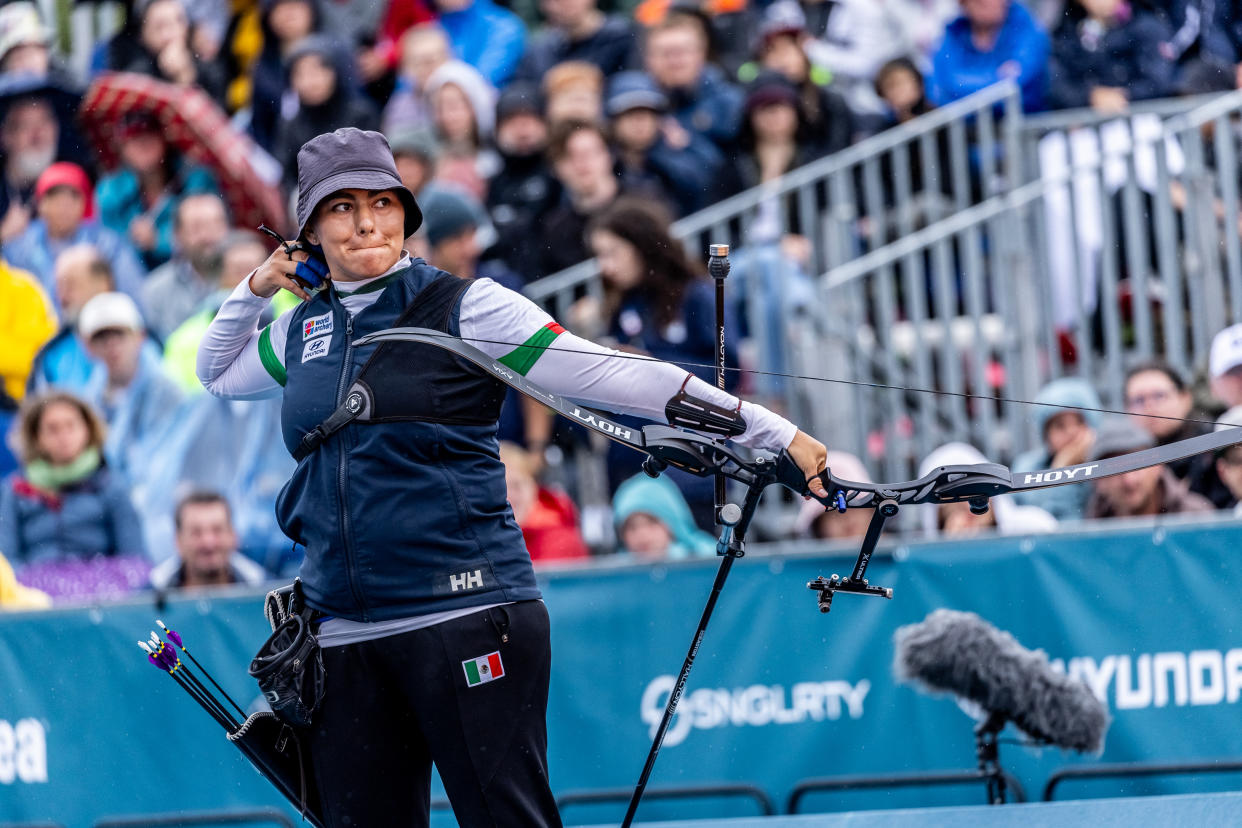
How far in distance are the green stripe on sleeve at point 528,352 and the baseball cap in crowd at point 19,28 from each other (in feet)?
28.7

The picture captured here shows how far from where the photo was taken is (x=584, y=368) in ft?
13.1

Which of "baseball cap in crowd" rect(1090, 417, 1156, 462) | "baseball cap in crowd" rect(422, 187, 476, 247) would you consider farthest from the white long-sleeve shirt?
"baseball cap in crowd" rect(422, 187, 476, 247)

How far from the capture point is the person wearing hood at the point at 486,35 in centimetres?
1041

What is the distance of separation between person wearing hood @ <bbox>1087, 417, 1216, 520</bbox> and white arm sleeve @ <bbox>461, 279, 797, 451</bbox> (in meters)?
2.81

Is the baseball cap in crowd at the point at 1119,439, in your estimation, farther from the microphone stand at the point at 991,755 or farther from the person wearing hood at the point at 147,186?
the person wearing hood at the point at 147,186

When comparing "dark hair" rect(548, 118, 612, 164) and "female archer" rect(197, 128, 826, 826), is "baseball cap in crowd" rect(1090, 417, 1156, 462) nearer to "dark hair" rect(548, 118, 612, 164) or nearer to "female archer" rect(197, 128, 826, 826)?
"female archer" rect(197, 128, 826, 826)

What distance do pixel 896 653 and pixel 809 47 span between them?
16.1ft

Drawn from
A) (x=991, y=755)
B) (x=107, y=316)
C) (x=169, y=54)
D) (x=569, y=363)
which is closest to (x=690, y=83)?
(x=107, y=316)

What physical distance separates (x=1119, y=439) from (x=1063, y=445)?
1.39ft

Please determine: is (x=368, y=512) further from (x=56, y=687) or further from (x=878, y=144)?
(x=878, y=144)

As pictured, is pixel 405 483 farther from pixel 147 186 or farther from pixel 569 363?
pixel 147 186

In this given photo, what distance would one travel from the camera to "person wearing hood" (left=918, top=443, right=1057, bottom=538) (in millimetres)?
6750

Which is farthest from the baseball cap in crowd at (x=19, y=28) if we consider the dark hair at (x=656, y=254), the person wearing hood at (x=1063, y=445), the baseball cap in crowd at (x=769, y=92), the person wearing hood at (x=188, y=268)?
the person wearing hood at (x=1063, y=445)

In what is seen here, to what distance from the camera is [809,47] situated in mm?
9852
